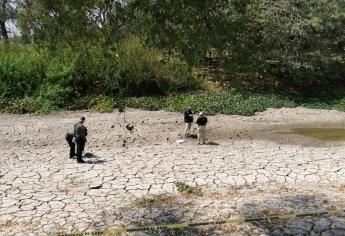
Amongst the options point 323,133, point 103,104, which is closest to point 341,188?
point 323,133

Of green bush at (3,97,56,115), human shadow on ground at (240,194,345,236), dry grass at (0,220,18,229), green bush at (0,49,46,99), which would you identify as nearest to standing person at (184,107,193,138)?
human shadow on ground at (240,194,345,236)

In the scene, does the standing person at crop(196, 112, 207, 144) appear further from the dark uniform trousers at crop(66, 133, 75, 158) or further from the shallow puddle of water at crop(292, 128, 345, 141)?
the shallow puddle of water at crop(292, 128, 345, 141)

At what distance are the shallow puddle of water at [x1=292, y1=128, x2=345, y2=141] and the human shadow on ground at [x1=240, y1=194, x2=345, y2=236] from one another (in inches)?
356

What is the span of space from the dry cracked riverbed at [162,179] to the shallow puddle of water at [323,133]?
928 mm

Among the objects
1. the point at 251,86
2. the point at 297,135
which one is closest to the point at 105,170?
the point at 297,135

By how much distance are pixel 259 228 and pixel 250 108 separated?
53.2ft

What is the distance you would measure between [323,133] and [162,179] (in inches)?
445

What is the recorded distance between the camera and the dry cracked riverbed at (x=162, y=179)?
11.5 metres

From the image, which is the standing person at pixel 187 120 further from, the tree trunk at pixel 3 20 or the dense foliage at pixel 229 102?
the tree trunk at pixel 3 20

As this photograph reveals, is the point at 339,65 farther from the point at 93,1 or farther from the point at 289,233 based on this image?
the point at 93,1

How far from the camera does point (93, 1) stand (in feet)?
25.4

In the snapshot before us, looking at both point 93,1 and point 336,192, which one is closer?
point 93,1

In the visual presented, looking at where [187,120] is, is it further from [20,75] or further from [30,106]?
[20,75]

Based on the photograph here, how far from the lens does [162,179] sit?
574 inches
